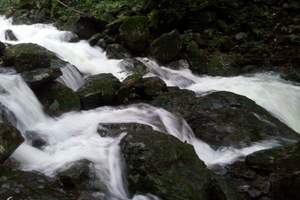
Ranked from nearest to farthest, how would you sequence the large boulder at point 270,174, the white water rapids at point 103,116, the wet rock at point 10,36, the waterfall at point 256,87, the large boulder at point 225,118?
1. the large boulder at point 270,174
2. the white water rapids at point 103,116
3. the large boulder at point 225,118
4. the waterfall at point 256,87
5. the wet rock at point 10,36

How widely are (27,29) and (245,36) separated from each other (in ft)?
19.0

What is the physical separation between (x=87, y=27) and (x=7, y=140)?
693 centimetres

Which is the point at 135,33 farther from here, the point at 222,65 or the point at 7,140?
the point at 7,140

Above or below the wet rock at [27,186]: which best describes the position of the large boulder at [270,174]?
below

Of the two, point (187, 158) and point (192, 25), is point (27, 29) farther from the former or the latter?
point (187, 158)

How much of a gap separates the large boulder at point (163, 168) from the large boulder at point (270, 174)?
34.0 inches

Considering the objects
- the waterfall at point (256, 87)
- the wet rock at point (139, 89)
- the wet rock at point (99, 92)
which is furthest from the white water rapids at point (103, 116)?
the wet rock at point (139, 89)

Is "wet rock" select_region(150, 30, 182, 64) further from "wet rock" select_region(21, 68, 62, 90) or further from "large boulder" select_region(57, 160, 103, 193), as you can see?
"large boulder" select_region(57, 160, 103, 193)

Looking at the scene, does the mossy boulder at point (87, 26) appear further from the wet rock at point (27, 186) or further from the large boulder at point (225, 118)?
the wet rock at point (27, 186)

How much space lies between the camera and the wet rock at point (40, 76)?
7887mm

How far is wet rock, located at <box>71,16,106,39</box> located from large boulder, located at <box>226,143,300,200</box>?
652cm

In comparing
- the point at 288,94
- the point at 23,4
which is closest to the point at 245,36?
the point at 288,94

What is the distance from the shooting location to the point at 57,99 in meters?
7.92

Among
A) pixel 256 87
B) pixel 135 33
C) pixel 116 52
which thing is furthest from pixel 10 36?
pixel 256 87
